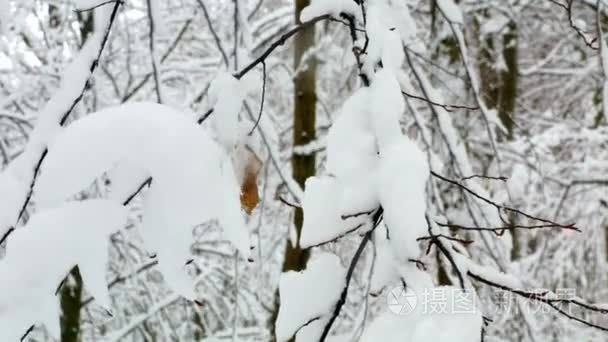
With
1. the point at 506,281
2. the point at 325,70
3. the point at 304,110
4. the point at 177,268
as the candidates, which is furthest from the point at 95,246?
the point at 325,70

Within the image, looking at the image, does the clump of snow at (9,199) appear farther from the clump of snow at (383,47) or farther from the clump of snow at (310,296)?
the clump of snow at (383,47)

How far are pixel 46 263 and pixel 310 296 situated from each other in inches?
11.0

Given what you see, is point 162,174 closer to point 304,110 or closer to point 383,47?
point 383,47

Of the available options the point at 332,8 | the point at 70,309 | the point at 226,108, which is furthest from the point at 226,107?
the point at 70,309

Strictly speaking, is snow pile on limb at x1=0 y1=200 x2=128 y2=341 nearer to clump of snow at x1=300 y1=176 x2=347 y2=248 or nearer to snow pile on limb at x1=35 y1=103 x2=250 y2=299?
snow pile on limb at x1=35 y1=103 x2=250 y2=299

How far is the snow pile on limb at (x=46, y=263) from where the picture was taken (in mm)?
653

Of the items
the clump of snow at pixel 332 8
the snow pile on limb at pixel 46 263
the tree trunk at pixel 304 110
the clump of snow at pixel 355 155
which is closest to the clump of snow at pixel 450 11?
the clump of snow at pixel 332 8

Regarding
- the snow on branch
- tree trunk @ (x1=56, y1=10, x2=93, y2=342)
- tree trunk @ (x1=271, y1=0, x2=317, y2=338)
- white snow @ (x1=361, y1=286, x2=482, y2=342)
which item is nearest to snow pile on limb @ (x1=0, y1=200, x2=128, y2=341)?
the snow on branch

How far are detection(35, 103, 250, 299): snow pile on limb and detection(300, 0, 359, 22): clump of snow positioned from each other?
13.4 inches

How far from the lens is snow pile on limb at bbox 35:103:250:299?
66 cm

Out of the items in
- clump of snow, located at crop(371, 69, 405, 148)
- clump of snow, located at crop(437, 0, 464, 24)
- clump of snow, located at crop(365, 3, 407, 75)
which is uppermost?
clump of snow, located at crop(437, 0, 464, 24)

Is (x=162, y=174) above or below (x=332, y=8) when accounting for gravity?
below

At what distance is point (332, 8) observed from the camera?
958 millimetres

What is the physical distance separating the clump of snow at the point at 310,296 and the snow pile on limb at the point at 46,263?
193mm
